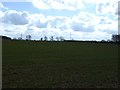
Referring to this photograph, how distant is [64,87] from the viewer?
14.9 meters

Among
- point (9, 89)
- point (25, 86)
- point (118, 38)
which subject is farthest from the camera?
point (118, 38)

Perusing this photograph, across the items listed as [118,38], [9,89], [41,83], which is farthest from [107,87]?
[118,38]

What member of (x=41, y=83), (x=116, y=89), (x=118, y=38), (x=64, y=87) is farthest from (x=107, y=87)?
(x=118, y=38)

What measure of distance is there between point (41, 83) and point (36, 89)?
1987 mm

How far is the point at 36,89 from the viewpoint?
14.3 metres

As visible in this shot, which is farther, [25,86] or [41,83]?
[41,83]

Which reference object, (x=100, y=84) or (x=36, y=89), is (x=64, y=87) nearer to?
(x=36, y=89)

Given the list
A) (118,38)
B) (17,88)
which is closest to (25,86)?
(17,88)

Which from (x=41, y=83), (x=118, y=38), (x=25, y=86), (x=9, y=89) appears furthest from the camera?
(x=118, y=38)

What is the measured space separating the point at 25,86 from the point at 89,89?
2.90 metres

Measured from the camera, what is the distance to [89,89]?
14.6m

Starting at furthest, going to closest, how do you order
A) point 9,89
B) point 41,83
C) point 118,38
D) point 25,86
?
point 118,38 → point 41,83 → point 25,86 → point 9,89

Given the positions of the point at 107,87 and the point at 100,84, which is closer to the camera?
the point at 107,87

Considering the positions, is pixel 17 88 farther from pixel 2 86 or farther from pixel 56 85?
pixel 56 85
